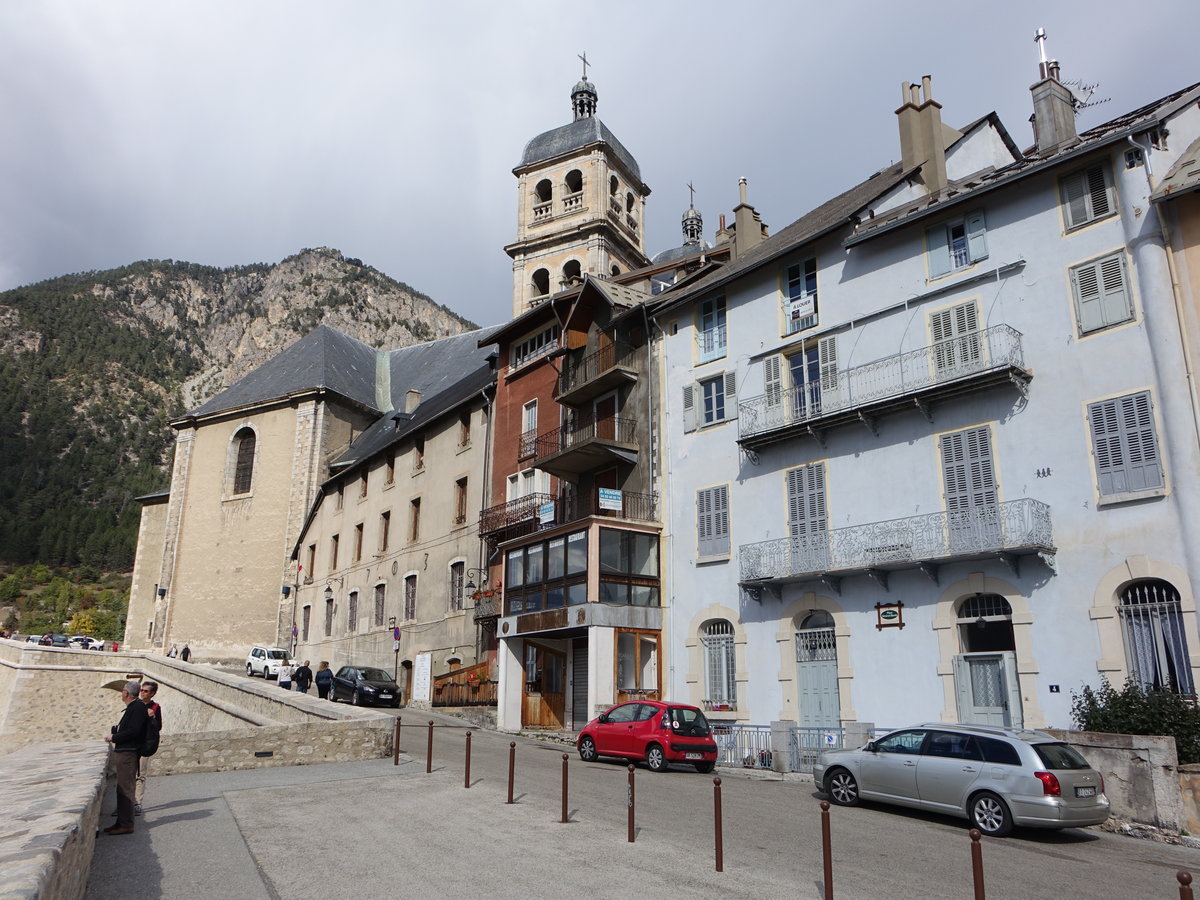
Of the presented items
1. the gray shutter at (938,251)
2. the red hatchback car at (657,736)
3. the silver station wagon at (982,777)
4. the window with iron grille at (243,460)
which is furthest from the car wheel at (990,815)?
the window with iron grille at (243,460)

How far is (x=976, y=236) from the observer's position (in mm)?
19359

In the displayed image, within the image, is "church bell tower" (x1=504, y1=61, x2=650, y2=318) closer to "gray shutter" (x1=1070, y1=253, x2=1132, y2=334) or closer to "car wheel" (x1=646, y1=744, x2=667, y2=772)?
"gray shutter" (x1=1070, y1=253, x2=1132, y2=334)

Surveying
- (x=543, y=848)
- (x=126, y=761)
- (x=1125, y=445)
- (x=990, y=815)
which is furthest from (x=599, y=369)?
(x=126, y=761)

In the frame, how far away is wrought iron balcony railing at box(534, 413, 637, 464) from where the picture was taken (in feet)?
87.5

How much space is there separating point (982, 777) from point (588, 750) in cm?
907

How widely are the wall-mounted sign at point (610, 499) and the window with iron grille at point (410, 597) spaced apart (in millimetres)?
15024

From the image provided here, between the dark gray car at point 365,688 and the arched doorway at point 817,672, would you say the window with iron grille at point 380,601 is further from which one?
the arched doorway at point 817,672

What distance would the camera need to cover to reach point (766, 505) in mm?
22094

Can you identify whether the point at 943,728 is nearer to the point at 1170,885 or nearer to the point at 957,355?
the point at 1170,885

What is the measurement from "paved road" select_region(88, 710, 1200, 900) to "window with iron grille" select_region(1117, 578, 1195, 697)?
3.91 metres

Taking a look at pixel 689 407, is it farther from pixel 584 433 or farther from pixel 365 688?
pixel 365 688

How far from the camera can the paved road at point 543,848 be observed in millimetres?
→ 8242

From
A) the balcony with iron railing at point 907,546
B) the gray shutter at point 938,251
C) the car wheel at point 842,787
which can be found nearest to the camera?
the car wheel at point 842,787

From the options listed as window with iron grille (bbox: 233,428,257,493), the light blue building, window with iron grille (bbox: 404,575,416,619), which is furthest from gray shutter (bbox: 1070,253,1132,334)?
window with iron grille (bbox: 233,428,257,493)
